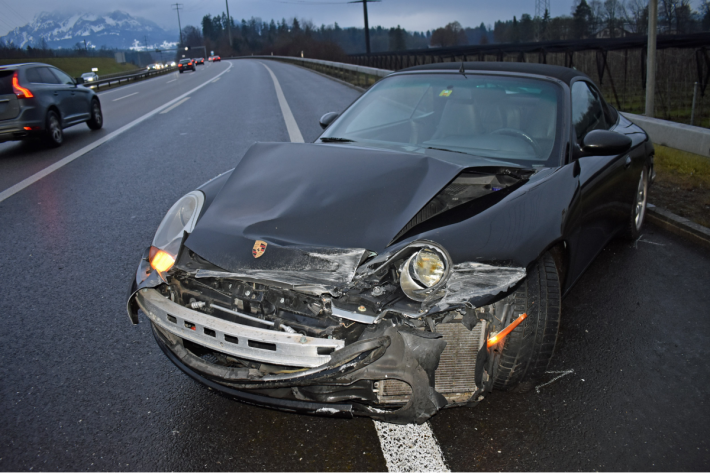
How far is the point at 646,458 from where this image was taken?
91.3 inches

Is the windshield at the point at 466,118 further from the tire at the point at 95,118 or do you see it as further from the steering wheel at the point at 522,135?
the tire at the point at 95,118

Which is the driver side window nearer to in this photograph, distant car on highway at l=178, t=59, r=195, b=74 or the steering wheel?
the steering wheel

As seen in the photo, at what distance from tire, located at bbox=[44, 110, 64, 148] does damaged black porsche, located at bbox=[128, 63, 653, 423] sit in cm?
831

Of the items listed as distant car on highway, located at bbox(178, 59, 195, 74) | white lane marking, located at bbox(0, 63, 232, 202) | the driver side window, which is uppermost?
distant car on highway, located at bbox(178, 59, 195, 74)

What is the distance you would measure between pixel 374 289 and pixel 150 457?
119cm

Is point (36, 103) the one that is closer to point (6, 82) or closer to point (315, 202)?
point (6, 82)

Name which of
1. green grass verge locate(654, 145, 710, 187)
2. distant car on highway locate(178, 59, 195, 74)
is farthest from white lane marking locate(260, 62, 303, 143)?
distant car on highway locate(178, 59, 195, 74)

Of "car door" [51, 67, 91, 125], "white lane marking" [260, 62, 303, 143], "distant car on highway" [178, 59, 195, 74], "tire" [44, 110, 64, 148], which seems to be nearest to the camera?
"white lane marking" [260, 62, 303, 143]

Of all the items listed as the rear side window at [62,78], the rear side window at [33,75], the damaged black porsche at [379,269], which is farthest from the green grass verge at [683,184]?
the rear side window at [62,78]

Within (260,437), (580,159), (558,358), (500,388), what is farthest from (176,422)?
(580,159)

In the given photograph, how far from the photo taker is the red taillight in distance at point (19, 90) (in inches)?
392

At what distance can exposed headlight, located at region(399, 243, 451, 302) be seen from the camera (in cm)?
223

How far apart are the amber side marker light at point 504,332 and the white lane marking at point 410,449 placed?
0.51 m

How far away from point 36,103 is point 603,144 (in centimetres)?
998
